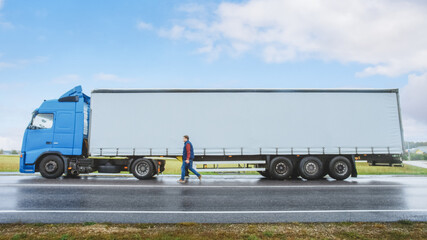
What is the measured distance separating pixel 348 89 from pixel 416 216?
24.9 feet

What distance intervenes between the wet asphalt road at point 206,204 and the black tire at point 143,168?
253 cm

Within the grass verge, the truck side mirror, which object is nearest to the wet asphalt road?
the grass verge

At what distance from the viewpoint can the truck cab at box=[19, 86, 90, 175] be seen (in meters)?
11.5

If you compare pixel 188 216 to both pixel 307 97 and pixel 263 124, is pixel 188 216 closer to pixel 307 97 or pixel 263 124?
pixel 263 124

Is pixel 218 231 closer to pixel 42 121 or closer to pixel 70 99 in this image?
pixel 70 99

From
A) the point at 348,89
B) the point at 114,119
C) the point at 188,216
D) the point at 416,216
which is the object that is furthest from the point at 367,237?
the point at 114,119

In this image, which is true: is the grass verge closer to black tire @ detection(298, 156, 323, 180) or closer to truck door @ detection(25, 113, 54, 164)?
black tire @ detection(298, 156, 323, 180)

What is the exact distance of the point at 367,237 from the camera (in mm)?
4211

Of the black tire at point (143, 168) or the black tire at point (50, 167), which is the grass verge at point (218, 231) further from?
the black tire at point (50, 167)

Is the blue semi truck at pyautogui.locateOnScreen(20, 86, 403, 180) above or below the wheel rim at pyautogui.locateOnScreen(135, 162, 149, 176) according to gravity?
above

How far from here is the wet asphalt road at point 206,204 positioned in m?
5.43

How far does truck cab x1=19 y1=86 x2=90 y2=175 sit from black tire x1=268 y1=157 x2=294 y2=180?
8.27m

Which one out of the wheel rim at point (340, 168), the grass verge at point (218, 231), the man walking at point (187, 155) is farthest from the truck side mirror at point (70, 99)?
the wheel rim at point (340, 168)

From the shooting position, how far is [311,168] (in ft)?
38.6
